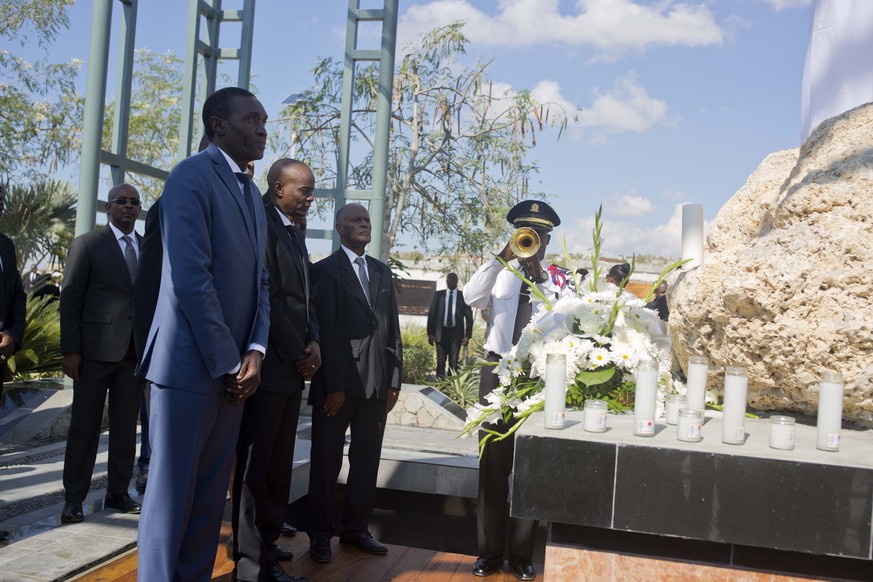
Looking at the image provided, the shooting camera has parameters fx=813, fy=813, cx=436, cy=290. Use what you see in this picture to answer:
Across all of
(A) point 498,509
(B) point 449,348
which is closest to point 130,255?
(A) point 498,509

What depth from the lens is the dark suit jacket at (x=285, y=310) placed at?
378 cm

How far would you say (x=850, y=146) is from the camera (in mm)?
3160

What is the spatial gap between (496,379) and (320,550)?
157cm

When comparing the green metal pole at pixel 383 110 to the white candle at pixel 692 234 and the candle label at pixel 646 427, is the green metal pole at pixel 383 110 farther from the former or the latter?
the candle label at pixel 646 427

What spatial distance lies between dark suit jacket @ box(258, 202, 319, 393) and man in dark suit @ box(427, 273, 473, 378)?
10.2 metres

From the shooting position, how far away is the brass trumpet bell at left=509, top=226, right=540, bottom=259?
4.46m

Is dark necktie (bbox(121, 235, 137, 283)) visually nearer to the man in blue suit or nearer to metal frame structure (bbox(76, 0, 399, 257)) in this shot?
the man in blue suit

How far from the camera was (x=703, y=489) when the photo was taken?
247 centimetres

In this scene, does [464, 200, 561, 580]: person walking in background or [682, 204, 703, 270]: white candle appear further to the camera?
[464, 200, 561, 580]: person walking in background

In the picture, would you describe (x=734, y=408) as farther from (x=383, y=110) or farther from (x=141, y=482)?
(x=383, y=110)

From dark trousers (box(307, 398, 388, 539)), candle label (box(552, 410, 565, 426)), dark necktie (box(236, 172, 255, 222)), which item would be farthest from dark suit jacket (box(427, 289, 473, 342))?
candle label (box(552, 410, 565, 426))

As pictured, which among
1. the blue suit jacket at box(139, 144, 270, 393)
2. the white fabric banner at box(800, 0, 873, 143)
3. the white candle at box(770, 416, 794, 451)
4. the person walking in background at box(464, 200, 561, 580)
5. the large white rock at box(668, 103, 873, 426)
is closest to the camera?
the white candle at box(770, 416, 794, 451)

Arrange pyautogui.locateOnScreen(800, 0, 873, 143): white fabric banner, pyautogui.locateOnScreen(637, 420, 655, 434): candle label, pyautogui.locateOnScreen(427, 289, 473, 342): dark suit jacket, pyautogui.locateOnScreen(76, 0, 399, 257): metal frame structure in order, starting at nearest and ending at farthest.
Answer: pyautogui.locateOnScreen(637, 420, 655, 434): candle label, pyautogui.locateOnScreen(800, 0, 873, 143): white fabric banner, pyautogui.locateOnScreen(76, 0, 399, 257): metal frame structure, pyautogui.locateOnScreen(427, 289, 473, 342): dark suit jacket

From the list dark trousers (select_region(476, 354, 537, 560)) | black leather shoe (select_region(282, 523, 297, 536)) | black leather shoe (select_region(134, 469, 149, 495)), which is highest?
dark trousers (select_region(476, 354, 537, 560))
